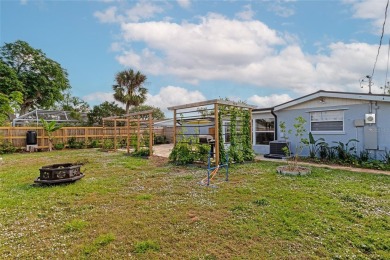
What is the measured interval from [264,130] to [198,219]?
9.79 metres

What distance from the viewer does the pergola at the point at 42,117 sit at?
734 inches

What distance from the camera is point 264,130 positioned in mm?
12625

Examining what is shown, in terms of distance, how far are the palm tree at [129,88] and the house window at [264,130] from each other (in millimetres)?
15375

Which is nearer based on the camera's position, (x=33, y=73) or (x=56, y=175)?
(x=56, y=175)

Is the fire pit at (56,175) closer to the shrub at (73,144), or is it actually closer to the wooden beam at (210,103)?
the wooden beam at (210,103)

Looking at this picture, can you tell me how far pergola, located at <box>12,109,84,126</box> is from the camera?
61.2ft

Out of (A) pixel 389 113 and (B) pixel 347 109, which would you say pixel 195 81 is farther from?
(A) pixel 389 113

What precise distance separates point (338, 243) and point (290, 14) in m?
8.99

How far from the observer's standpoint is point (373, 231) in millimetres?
3211

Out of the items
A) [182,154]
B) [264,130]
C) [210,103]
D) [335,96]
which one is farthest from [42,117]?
[335,96]

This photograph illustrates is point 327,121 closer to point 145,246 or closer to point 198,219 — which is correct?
point 198,219

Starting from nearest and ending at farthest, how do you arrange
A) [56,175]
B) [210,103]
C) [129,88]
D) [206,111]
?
[56,175]
[210,103]
[206,111]
[129,88]

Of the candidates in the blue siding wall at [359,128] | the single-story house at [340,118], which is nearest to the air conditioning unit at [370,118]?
the single-story house at [340,118]

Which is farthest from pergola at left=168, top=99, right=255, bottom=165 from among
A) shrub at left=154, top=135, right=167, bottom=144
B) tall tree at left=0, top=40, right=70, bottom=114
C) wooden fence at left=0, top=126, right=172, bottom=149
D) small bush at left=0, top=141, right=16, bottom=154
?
tall tree at left=0, top=40, right=70, bottom=114
